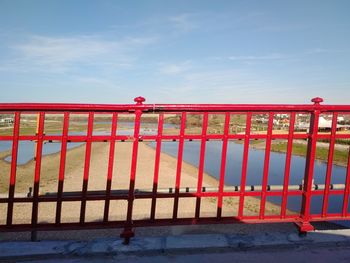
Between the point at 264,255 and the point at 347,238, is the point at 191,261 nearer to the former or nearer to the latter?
the point at 264,255

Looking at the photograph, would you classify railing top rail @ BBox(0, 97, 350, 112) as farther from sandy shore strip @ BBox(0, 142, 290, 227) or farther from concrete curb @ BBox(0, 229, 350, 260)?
sandy shore strip @ BBox(0, 142, 290, 227)

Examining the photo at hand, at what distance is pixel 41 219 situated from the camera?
981cm

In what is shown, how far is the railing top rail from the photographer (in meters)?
3.22

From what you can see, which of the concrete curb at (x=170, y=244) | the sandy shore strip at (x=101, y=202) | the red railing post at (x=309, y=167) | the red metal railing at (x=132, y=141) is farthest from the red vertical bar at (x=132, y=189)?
the sandy shore strip at (x=101, y=202)

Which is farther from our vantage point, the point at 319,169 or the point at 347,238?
the point at 319,169

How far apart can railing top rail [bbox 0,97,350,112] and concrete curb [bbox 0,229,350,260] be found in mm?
1411

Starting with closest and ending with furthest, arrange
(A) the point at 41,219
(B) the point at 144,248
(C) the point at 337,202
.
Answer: (B) the point at 144,248 → (A) the point at 41,219 → (C) the point at 337,202

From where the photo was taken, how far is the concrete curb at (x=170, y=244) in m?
3.19

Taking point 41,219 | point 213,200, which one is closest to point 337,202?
point 213,200

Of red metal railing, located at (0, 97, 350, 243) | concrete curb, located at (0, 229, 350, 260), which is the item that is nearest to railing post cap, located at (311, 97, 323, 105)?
red metal railing, located at (0, 97, 350, 243)

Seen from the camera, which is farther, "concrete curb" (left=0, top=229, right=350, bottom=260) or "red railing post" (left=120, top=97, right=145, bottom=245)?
"red railing post" (left=120, top=97, right=145, bottom=245)

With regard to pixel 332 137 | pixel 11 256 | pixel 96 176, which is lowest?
pixel 96 176

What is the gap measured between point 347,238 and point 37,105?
3648mm

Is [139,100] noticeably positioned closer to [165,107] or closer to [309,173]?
[165,107]
